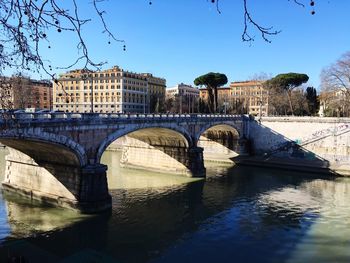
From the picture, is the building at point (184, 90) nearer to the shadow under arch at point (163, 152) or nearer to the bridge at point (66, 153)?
the shadow under arch at point (163, 152)

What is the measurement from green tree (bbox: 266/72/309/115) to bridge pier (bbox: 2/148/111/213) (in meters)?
47.3

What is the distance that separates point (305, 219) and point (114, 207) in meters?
11.9

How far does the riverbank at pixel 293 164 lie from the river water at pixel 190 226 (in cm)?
601

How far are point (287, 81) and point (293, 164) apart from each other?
28046 mm

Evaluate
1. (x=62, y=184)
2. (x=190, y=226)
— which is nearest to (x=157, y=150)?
(x=62, y=184)

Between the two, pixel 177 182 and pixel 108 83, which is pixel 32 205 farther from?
pixel 108 83

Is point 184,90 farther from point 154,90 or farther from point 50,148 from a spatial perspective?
point 50,148

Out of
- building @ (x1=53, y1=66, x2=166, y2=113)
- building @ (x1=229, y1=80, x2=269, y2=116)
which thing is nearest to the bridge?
building @ (x1=53, y1=66, x2=166, y2=113)

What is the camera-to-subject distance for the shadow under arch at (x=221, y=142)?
4555 centimetres

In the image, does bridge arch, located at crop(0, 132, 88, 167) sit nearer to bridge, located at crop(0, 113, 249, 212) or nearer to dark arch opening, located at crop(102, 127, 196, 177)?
bridge, located at crop(0, 113, 249, 212)

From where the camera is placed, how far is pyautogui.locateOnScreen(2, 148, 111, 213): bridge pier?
2220 cm

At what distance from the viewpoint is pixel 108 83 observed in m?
84.8

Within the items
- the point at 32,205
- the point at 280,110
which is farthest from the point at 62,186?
the point at 280,110

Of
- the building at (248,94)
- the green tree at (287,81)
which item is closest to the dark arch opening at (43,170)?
the green tree at (287,81)
